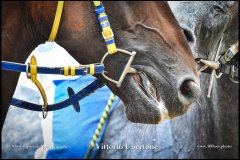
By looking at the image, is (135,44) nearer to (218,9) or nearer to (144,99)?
(144,99)

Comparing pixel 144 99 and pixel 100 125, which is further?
pixel 100 125

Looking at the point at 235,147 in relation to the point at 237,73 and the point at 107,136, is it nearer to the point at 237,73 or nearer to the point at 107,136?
the point at 237,73

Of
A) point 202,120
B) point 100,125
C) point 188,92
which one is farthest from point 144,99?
point 202,120

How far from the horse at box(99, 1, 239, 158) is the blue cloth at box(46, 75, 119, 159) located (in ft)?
0.27

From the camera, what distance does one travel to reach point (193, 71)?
1.29 meters

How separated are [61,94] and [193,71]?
1109 mm

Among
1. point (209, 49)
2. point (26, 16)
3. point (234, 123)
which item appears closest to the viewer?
point (26, 16)

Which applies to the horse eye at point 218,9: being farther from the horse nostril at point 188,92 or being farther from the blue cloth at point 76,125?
the horse nostril at point 188,92

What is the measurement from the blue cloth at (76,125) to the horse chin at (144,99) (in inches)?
38.2

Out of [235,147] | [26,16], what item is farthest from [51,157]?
[26,16]

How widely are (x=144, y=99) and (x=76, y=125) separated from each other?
3.37 ft

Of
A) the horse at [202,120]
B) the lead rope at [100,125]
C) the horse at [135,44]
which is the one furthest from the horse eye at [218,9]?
the horse at [135,44]

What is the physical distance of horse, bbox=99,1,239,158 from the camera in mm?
2152

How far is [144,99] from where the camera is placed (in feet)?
4.14
